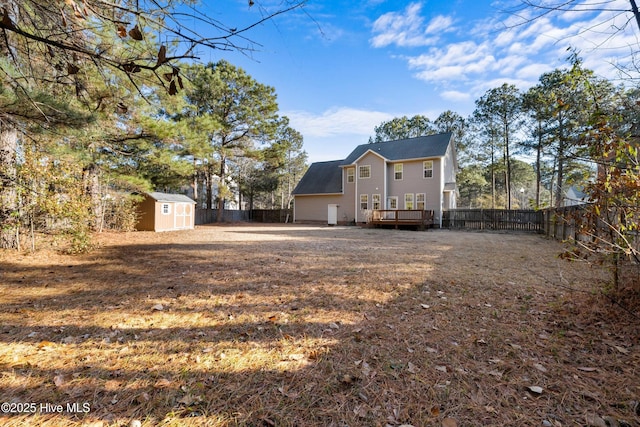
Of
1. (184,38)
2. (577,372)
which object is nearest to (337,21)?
(184,38)

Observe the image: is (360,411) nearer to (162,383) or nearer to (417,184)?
(162,383)

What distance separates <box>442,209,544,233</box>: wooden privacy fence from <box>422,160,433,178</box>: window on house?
2.91 metres

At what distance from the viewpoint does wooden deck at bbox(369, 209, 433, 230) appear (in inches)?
680

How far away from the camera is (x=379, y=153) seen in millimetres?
22234

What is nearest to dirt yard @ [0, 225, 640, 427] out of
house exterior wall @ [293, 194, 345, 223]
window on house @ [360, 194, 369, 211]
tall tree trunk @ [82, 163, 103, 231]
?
tall tree trunk @ [82, 163, 103, 231]

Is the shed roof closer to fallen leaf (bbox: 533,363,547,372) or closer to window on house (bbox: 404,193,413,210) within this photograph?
window on house (bbox: 404,193,413,210)

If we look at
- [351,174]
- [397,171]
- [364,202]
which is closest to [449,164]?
[397,171]

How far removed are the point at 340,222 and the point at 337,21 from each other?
65.4ft

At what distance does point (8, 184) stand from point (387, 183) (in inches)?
763

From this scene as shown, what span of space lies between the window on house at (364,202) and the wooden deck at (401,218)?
7.65 feet

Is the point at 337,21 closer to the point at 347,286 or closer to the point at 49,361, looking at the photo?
the point at 347,286

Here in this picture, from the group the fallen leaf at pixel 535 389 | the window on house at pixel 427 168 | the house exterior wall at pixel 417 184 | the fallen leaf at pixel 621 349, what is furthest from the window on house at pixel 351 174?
the fallen leaf at pixel 535 389

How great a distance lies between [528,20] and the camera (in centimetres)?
246

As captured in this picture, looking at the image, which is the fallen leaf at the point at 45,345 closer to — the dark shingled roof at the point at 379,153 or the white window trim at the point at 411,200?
the white window trim at the point at 411,200
